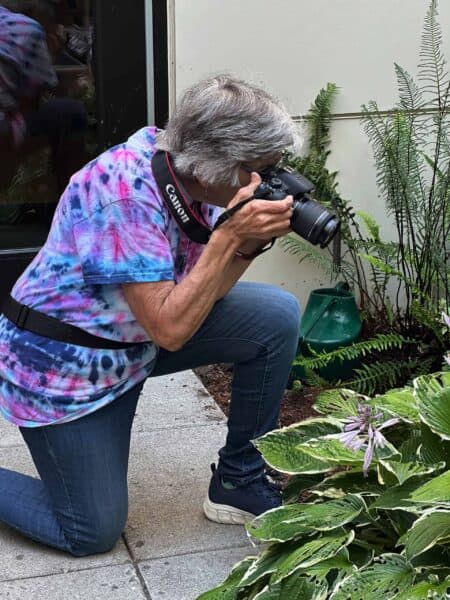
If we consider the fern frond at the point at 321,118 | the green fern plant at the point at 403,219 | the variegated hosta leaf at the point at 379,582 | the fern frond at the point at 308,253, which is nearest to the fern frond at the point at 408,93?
the green fern plant at the point at 403,219

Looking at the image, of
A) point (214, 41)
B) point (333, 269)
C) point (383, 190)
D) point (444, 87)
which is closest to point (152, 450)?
point (333, 269)

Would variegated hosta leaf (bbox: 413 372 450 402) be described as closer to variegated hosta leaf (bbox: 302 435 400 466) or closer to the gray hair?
variegated hosta leaf (bbox: 302 435 400 466)

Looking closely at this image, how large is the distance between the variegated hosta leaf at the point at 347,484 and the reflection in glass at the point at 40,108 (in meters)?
2.44

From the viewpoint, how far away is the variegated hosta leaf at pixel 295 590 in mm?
2020

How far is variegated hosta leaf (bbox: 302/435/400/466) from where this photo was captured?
7.22 ft

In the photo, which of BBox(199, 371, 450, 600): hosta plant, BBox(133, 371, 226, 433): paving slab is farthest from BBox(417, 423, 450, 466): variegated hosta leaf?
BBox(133, 371, 226, 433): paving slab

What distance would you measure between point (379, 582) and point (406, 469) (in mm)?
280

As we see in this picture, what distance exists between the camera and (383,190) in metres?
4.17

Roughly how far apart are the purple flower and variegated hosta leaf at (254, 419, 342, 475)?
278 mm

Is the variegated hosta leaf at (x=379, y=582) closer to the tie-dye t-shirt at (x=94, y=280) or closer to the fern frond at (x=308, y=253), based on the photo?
the tie-dye t-shirt at (x=94, y=280)

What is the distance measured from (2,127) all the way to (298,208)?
7.46 ft

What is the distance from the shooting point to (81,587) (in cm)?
266

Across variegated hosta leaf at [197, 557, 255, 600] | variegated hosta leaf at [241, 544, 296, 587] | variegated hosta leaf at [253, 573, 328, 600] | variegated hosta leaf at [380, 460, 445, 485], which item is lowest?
variegated hosta leaf at [197, 557, 255, 600]

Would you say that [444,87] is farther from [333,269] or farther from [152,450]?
[152,450]
